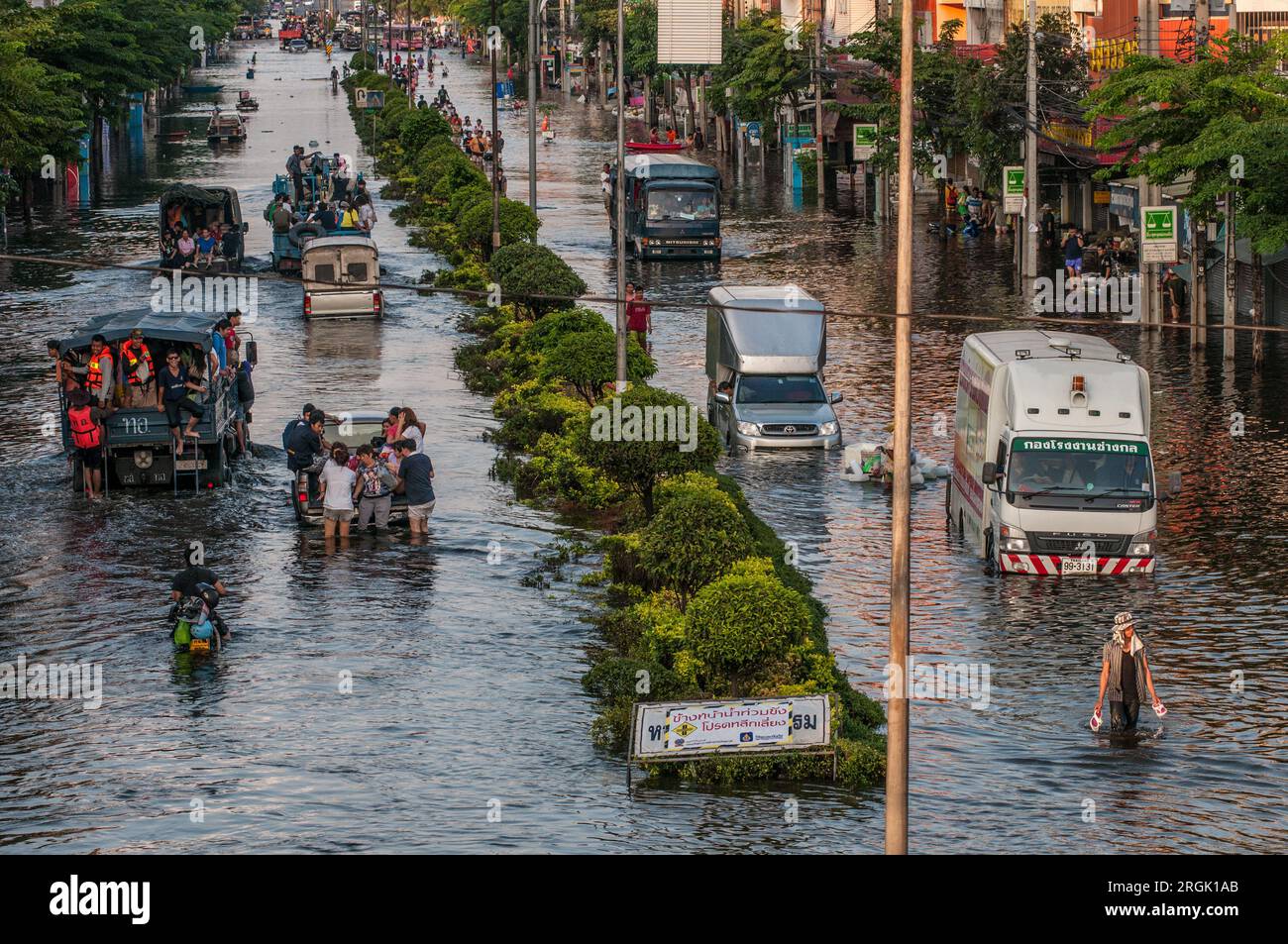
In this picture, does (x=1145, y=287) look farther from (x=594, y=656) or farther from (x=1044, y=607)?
(x=594, y=656)

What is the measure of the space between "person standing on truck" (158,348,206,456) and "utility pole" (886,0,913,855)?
53.6 ft

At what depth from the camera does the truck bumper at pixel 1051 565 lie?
26984 millimetres

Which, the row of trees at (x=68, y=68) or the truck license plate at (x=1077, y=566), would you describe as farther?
the row of trees at (x=68, y=68)

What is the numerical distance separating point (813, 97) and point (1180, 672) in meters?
63.9

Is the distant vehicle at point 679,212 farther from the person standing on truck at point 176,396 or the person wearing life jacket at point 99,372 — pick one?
the person wearing life jacket at point 99,372

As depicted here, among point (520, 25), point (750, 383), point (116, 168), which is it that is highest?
point (520, 25)

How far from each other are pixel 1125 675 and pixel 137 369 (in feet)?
57.7

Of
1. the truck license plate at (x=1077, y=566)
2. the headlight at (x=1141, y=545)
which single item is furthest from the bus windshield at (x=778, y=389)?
the headlight at (x=1141, y=545)

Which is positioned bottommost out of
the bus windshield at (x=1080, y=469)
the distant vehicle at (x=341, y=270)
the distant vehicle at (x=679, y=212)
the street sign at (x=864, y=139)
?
the bus windshield at (x=1080, y=469)

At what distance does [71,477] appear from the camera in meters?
33.0

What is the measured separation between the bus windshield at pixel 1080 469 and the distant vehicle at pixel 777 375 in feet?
27.7

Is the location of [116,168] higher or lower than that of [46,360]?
higher

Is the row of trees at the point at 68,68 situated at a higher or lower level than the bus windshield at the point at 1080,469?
higher
